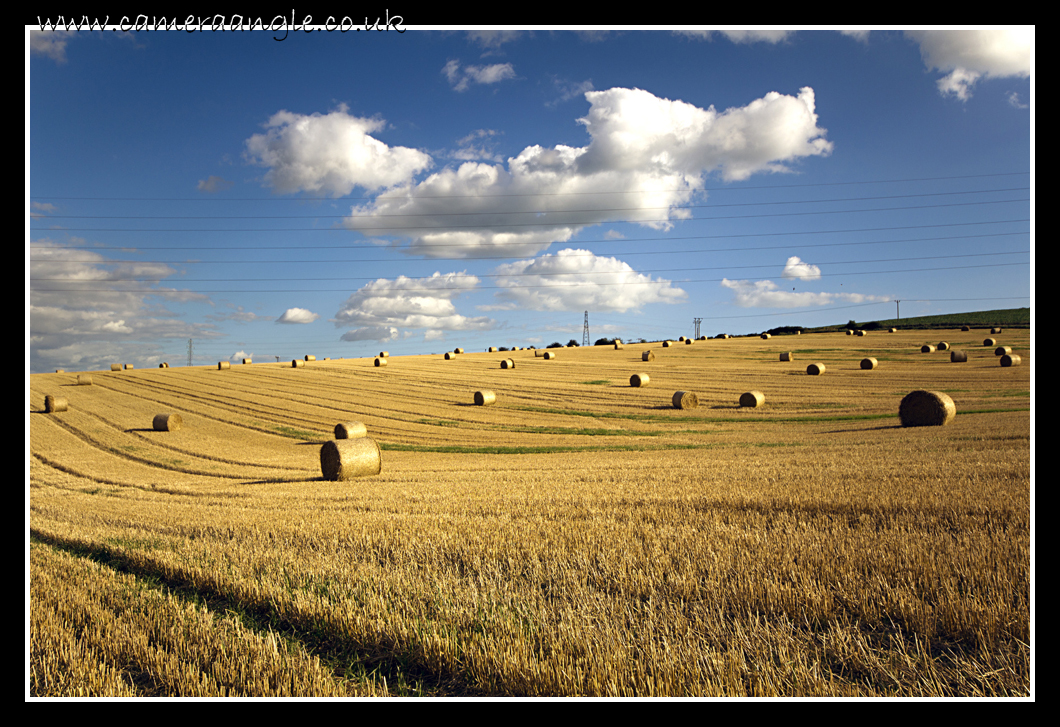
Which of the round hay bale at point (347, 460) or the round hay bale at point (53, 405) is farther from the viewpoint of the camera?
the round hay bale at point (53, 405)

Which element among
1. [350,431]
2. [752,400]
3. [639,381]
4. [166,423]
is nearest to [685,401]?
Result: [752,400]

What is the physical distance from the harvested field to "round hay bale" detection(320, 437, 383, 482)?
0.68 meters

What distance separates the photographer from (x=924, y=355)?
1855 inches

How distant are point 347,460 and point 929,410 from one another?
20119mm

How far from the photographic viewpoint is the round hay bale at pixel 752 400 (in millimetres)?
29391

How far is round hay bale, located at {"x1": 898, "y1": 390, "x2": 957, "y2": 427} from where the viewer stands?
20.5 metres

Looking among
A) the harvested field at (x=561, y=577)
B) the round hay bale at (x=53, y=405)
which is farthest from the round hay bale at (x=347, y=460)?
the round hay bale at (x=53, y=405)

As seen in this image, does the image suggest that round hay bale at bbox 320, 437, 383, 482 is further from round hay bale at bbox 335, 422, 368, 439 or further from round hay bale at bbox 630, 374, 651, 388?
round hay bale at bbox 630, 374, 651, 388

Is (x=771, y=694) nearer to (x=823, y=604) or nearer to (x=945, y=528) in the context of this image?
→ (x=823, y=604)

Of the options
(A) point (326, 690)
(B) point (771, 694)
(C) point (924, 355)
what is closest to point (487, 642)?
(A) point (326, 690)

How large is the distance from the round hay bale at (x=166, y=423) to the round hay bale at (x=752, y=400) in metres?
29.1

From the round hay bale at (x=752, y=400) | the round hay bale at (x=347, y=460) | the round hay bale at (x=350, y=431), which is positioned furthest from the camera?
the round hay bale at (x=752, y=400)

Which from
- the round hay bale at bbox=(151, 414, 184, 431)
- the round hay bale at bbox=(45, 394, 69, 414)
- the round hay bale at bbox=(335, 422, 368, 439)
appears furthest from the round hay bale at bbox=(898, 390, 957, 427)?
the round hay bale at bbox=(45, 394, 69, 414)

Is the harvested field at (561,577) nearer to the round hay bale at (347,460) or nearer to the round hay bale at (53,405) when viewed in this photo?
the round hay bale at (347,460)
